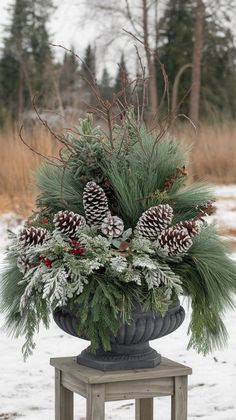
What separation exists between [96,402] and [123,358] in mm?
156

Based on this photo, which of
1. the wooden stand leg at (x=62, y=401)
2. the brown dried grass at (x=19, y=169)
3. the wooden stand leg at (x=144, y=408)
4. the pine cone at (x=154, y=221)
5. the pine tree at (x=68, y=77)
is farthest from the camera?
the pine tree at (x=68, y=77)

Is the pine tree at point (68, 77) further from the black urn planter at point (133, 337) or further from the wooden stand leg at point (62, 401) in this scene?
the black urn planter at point (133, 337)

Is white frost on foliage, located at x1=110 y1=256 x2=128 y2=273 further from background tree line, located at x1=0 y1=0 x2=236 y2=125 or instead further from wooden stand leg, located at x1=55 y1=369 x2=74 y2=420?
background tree line, located at x1=0 y1=0 x2=236 y2=125

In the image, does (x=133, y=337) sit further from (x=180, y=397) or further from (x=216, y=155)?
(x=216, y=155)

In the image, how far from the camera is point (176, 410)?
228 centimetres

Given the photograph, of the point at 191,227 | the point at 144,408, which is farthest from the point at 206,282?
the point at 144,408

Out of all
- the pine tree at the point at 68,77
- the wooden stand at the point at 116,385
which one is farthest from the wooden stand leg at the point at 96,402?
the pine tree at the point at 68,77

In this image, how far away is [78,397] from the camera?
318cm

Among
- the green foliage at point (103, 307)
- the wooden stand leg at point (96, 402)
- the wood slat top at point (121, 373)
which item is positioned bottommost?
the wooden stand leg at point (96, 402)

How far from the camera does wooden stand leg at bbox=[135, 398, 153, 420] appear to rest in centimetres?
254

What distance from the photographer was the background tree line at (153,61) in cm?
1156

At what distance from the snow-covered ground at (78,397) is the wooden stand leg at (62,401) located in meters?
0.51

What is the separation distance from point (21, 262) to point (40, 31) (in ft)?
70.9

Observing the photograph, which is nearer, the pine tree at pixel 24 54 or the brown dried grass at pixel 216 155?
the brown dried grass at pixel 216 155
